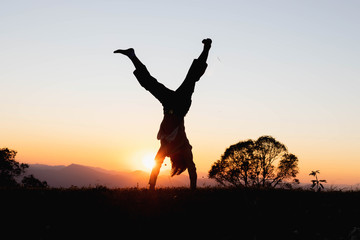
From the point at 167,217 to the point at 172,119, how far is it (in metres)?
5.48

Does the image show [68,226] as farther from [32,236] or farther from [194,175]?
[194,175]

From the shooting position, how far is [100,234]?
6.19 m

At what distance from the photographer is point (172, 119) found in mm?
12297

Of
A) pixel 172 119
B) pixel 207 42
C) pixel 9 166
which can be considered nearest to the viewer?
pixel 172 119

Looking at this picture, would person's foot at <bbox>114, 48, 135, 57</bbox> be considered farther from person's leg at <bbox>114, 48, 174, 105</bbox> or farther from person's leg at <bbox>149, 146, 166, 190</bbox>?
person's leg at <bbox>149, 146, 166, 190</bbox>

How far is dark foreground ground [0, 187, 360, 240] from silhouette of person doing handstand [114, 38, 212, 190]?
2.97 m

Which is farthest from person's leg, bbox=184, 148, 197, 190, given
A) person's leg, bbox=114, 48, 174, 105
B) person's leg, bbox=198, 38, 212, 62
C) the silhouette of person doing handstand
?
person's leg, bbox=198, 38, 212, 62

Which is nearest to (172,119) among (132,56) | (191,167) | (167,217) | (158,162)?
(158,162)

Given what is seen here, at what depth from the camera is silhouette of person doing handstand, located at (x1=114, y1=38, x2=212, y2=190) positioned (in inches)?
484

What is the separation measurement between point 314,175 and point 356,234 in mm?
4380

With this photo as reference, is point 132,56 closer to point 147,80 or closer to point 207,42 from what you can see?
point 147,80

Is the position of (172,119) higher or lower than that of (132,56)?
lower

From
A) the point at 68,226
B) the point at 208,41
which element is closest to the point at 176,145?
the point at 208,41

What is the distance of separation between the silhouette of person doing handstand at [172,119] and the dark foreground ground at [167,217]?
2971 millimetres
